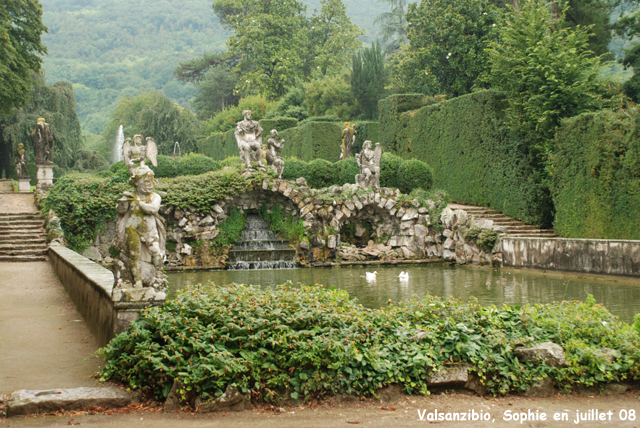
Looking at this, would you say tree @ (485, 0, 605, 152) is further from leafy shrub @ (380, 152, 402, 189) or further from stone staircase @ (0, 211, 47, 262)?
stone staircase @ (0, 211, 47, 262)

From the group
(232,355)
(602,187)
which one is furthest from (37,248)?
(602,187)

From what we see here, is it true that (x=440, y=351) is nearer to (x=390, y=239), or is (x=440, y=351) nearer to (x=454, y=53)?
(x=390, y=239)

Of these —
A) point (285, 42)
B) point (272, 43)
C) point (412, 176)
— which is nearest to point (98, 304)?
point (412, 176)

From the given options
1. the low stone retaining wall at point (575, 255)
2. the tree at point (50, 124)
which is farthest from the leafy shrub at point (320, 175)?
the tree at point (50, 124)

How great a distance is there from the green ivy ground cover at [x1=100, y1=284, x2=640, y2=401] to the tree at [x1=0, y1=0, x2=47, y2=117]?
22314 millimetres

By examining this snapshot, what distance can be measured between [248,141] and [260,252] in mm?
4328

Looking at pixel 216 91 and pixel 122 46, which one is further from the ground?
pixel 122 46

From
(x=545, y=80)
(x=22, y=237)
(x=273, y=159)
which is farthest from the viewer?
(x=273, y=159)

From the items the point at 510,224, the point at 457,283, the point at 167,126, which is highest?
the point at 167,126

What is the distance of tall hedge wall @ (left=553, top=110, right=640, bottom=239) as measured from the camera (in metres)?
15.6

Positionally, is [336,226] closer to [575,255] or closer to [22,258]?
[575,255]

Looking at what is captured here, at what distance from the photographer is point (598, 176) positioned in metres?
17.0

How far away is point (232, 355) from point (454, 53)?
97.4 feet

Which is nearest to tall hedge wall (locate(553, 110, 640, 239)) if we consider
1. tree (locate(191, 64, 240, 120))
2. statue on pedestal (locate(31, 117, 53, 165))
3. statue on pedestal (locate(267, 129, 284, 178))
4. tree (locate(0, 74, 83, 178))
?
statue on pedestal (locate(267, 129, 284, 178))
